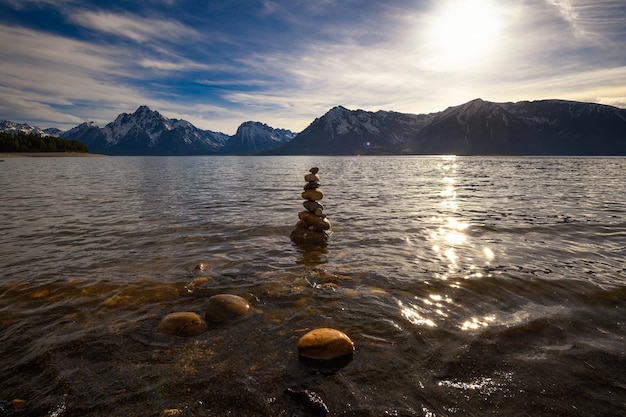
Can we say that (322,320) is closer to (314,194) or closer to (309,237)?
(309,237)

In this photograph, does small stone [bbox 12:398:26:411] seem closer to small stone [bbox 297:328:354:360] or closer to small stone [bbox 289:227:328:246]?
small stone [bbox 297:328:354:360]

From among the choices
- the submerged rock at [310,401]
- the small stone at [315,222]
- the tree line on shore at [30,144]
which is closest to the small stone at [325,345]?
the submerged rock at [310,401]

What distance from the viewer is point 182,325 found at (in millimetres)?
7727

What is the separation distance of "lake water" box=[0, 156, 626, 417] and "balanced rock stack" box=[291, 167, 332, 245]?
791 millimetres

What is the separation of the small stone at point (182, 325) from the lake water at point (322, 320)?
271 mm

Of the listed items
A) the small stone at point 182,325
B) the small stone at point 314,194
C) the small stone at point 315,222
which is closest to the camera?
the small stone at point 182,325

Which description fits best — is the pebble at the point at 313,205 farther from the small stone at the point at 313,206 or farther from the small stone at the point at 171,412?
the small stone at the point at 171,412

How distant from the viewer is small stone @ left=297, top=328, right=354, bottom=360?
6.59 metres

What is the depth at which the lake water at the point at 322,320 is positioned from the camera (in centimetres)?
546

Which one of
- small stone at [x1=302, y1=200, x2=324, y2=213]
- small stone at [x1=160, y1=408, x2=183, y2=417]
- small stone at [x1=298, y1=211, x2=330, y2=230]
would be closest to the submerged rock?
small stone at [x1=160, y1=408, x2=183, y2=417]

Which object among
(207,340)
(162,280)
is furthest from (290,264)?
(207,340)

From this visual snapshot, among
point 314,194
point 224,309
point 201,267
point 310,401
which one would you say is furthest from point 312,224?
point 310,401

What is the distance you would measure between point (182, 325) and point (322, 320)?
11.9 ft

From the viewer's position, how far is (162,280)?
10953 mm
